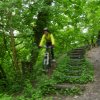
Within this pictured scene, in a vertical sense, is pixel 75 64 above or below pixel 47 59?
below

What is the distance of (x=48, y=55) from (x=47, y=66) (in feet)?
Result: 2.17

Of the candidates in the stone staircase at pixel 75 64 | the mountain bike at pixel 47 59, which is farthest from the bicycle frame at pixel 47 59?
the stone staircase at pixel 75 64

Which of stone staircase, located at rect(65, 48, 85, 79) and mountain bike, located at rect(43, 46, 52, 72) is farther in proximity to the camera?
mountain bike, located at rect(43, 46, 52, 72)

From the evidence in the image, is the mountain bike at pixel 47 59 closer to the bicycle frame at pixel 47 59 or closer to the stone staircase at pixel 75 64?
the bicycle frame at pixel 47 59

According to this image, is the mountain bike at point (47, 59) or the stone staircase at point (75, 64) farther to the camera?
the mountain bike at point (47, 59)

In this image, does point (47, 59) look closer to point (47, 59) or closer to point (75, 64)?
point (47, 59)

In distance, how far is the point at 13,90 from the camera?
12.4 meters

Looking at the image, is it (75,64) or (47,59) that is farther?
(75,64)

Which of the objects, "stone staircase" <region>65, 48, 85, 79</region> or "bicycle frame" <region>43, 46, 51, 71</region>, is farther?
"bicycle frame" <region>43, 46, 51, 71</region>

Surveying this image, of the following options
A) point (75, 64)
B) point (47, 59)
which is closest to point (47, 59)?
point (47, 59)

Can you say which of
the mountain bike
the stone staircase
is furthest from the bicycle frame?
the stone staircase

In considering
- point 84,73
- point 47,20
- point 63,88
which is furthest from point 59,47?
point 63,88

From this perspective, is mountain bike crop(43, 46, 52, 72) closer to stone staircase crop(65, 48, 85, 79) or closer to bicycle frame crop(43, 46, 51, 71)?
bicycle frame crop(43, 46, 51, 71)

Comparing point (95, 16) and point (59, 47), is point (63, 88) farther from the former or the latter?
point (95, 16)
